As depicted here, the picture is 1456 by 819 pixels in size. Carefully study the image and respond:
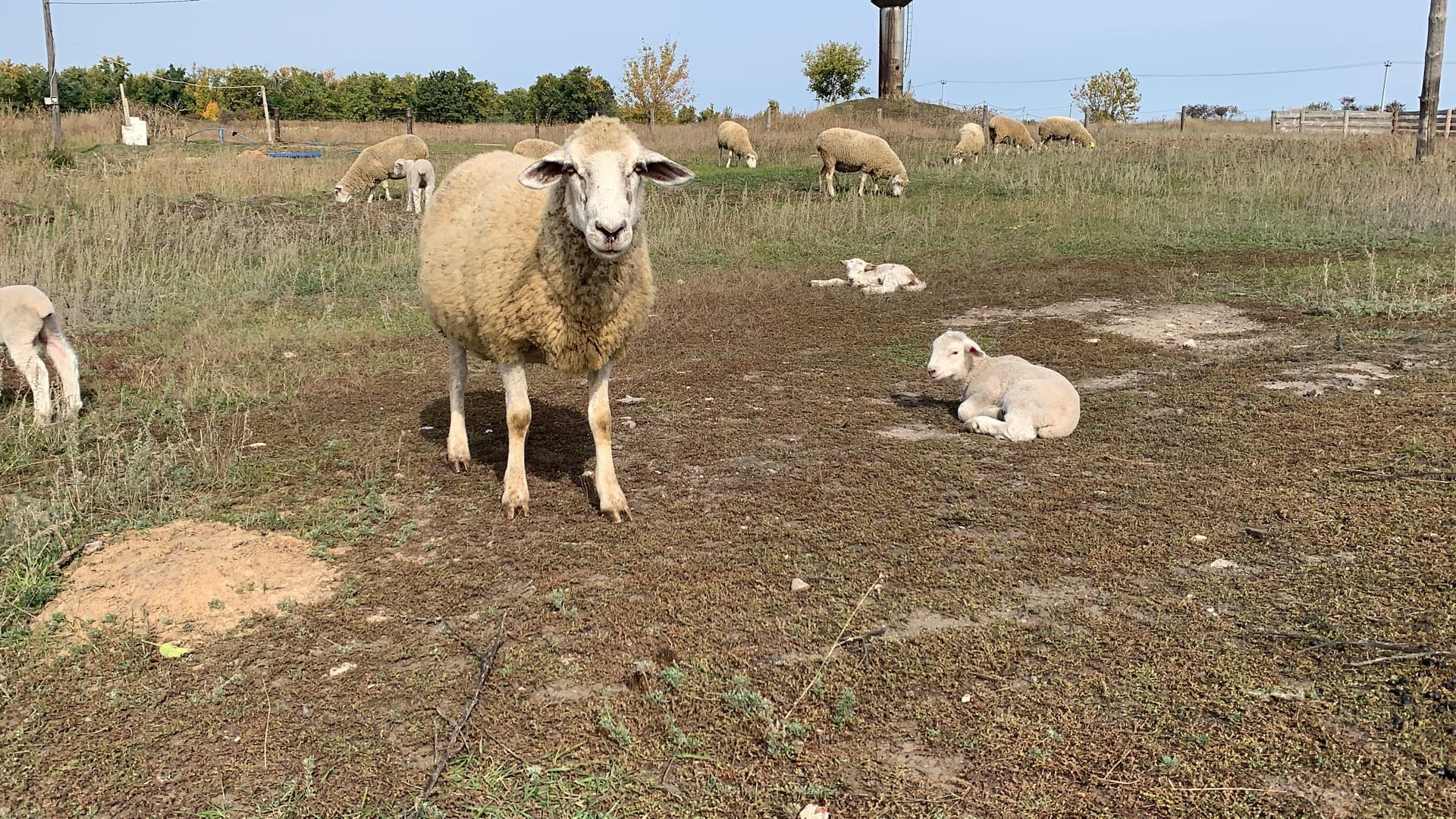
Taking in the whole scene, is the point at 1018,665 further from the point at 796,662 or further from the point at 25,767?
the point at 25,767

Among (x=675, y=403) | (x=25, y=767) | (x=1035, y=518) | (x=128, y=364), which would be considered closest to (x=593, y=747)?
(x=25, y=767)

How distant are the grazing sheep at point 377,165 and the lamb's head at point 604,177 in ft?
57.9

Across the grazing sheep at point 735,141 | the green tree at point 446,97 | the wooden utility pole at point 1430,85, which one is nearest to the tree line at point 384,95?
the green tree at point 446,97

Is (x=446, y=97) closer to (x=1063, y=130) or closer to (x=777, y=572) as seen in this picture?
(x=1063, y=130)

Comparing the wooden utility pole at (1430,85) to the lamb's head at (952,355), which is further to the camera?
the wooden utility pole at (1430,85)

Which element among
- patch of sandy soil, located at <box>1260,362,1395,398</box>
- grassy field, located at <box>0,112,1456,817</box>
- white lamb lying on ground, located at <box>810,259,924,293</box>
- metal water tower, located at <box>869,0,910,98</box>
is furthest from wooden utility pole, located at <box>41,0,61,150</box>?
metal water tower, located at <box>869,0,910,98</box>

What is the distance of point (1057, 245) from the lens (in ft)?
45.8

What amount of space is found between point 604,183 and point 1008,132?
2742 cm

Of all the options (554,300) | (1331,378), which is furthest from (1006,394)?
(554,300)

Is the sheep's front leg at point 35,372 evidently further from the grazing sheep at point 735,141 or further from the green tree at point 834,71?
the green tree at point 834,71

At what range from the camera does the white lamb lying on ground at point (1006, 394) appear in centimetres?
573

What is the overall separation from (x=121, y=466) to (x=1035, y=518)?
505 centimetres

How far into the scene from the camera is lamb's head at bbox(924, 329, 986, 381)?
6406 millimetres

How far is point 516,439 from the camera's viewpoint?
4.95 meters
